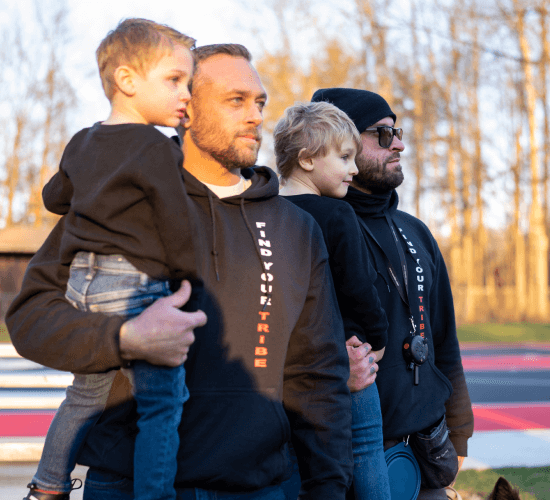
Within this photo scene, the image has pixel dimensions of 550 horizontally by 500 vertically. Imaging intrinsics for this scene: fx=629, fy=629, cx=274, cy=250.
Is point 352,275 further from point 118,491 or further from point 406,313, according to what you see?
point 118,491

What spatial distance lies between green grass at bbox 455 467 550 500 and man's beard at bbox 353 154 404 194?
2911 mm

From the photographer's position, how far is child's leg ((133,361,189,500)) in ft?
5.50

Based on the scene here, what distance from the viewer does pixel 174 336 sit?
1659 millimetres

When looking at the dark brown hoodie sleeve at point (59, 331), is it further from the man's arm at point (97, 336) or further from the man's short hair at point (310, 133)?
the man's short hair at point (310, 133)

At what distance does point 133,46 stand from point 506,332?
21540 millimetres

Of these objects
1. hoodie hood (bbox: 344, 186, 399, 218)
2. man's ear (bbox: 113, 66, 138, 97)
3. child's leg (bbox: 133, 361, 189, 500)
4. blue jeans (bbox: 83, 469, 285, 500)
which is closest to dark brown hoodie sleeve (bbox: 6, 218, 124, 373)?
child's leg (bbox: 133, 361, 189, 500)

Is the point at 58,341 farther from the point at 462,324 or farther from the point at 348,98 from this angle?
the point at 462,324

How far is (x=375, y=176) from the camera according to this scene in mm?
3010

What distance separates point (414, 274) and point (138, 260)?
1.59m

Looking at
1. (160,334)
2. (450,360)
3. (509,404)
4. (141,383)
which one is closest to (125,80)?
(160,334)

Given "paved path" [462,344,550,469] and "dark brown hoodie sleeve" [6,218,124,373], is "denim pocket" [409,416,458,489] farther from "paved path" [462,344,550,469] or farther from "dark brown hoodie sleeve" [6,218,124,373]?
"paved path" [462,344,550,469]

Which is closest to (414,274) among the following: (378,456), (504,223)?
(378,456)

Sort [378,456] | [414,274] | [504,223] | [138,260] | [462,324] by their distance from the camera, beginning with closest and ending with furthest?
[138,260], [378,456], [414,274], [462,324], [504,223]

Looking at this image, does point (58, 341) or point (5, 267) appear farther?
point (5, 267)
